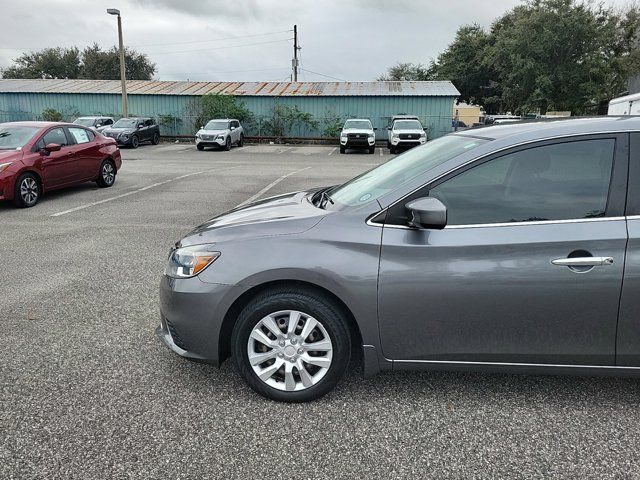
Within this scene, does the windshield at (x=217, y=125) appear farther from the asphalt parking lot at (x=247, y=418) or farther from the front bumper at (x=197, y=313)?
the front bumper at (x=197, y=313)

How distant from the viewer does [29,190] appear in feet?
30.3

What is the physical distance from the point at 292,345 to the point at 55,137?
29.8ft

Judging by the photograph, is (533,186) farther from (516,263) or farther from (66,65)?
(66,65)

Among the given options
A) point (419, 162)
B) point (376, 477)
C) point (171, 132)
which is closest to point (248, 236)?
point (419, 162)

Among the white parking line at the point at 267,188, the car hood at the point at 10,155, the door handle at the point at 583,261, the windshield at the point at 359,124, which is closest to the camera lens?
the door handle at the point at 583,261

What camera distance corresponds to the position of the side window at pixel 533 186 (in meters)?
2.83

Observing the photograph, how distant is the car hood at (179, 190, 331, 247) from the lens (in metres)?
3.02

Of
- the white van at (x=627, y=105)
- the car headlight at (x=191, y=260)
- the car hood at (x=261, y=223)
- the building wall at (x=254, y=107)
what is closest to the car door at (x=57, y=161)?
the car hood at (x=261, y=223)

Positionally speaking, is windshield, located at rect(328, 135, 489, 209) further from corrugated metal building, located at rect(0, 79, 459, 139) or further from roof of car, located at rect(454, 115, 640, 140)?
corrugated metal building, located at rect(0, 79, 459, 139)

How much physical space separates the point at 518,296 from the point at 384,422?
1018 millimetres

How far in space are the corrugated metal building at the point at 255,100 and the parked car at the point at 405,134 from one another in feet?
20.4

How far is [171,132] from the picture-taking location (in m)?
33.7

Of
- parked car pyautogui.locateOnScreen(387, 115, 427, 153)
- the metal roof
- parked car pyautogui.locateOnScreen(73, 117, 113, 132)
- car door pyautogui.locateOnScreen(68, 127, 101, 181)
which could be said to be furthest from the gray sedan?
the metal roof

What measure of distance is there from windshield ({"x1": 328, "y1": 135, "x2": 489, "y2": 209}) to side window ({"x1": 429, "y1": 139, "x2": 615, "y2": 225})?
0.71ft
